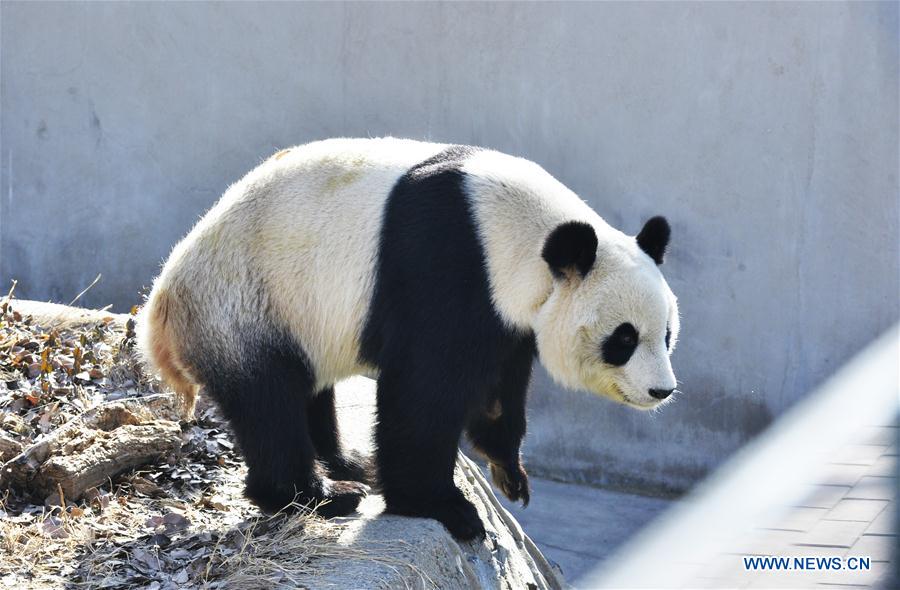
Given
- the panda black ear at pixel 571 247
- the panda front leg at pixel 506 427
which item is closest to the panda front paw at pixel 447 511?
the panda front leg at pixel 506 427

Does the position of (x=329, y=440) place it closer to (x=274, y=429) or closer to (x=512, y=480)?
(x=274, y=429)

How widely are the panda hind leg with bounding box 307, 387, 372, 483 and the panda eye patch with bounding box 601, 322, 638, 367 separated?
3.91 ft

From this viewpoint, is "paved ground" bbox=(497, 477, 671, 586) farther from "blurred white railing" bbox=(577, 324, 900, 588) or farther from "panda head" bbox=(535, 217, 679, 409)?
"panda head" bbox=(535, 217, 679, 409)

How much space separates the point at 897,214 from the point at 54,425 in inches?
193

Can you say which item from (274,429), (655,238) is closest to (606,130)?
(655,238)

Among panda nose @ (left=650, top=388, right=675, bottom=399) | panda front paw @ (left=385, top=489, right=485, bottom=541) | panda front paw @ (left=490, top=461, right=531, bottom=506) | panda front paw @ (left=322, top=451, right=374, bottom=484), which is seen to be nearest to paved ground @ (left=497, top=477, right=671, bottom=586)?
panda front paw @ (left=490, top=461, right=531, bottom=506)

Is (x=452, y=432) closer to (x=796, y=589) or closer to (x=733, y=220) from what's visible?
(x=796, y=589)

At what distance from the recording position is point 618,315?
378 cm

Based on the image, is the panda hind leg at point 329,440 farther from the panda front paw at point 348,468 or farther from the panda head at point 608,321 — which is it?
the panda head at point 608,321

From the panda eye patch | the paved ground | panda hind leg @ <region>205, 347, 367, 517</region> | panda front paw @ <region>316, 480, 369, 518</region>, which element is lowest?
the paved ground

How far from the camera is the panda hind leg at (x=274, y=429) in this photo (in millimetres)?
3930

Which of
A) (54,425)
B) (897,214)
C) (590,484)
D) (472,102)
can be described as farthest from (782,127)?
(54,425)

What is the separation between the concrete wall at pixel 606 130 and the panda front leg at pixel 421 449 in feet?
12.0

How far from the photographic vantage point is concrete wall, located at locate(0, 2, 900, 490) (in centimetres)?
692
